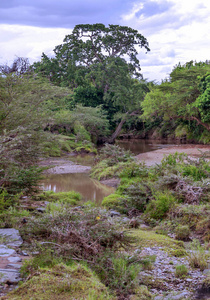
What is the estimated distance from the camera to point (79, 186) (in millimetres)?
12250

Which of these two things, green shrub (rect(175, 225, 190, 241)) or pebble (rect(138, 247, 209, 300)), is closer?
pebble (rect(138, 247, 209, 300))

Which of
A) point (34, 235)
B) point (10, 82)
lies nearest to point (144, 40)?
point (10, 82)

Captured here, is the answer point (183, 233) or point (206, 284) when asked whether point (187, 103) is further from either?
point (206, 284)

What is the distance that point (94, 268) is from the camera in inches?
136

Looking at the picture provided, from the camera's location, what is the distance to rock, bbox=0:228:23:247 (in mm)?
4078

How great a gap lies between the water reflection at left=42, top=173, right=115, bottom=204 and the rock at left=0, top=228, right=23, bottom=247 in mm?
5544

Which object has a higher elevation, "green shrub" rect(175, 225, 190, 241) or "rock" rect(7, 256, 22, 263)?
"rock" rect(7, 256, 22, 263)

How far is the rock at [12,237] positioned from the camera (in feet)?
13.4

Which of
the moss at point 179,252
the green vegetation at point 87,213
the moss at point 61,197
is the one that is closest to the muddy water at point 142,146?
the green vegetation at point 87,213

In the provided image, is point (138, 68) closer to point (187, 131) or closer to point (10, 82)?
point (187, 131)

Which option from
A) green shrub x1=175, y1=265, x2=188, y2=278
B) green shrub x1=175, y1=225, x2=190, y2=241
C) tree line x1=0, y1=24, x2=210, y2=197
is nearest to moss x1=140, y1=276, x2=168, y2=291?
green shrub x1=175, y1=265, x2=188, y2=278

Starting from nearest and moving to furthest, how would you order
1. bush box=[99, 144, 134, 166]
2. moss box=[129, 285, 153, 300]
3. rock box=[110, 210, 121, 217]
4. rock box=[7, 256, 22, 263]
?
moss box=[129, 285, 153, 300] → rock box=[7, 256, 22, 263] → rock box=[110, 210, 121, 217] → bush box=[99, 144, 134, 166]

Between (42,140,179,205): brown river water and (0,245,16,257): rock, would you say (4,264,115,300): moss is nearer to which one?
(0,245,16,257): rock

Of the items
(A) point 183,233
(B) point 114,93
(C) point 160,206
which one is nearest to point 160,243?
(A) point 183,233
